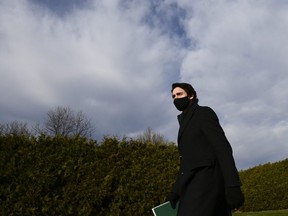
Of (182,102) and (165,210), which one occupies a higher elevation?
(182,102)

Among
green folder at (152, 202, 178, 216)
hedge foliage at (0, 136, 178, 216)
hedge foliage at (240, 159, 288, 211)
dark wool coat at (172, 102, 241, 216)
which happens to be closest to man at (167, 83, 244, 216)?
→ dark wool coat at (172, 102, 241, 216)

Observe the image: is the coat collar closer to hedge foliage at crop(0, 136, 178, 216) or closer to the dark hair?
the dark hair

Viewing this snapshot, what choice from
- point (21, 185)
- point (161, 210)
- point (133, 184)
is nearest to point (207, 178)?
point (161, 210)

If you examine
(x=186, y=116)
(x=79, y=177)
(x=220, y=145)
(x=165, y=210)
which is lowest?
(x=165, y=210)

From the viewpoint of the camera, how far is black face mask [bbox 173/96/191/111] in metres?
4.36

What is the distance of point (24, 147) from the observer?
28.2ft

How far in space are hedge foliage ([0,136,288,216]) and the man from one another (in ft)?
15.7

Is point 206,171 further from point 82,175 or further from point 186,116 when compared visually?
point 82,175

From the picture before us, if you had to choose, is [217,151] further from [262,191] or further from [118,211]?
[262,191]

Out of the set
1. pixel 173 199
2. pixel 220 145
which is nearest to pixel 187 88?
pixel 220 145

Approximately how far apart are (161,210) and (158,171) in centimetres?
606

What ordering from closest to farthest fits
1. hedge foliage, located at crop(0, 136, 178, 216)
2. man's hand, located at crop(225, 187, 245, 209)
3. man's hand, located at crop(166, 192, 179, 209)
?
1. man's hand, located at crop(225, 187, 245, 209)
2. man's hand, located at crop(166, 192, 179, 209)
3. hedge foliage, located at crop(0, 136, 178, 216)

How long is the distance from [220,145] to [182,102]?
0.70 metres

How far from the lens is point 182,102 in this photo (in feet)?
14.3
